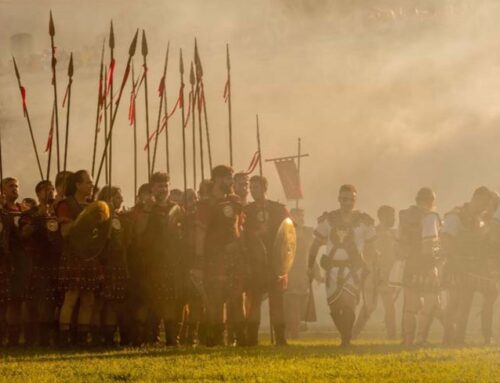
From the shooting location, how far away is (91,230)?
12938 mm

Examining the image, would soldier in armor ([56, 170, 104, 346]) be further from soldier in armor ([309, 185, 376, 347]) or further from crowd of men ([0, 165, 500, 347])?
soldier in armor ([309, 185, 376, 347])

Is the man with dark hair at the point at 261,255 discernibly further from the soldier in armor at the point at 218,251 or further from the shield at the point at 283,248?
the soldier in armor at the point at 218,251

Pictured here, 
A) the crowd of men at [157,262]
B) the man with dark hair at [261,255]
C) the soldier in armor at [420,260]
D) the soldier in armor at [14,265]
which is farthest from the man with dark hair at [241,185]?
the soldier in armor at [14,265]

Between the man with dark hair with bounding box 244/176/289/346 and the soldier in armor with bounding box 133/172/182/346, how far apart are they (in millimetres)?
936

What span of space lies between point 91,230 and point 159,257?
3.56 feet

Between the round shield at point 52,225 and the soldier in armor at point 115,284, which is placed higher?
the round shield at point 52,225

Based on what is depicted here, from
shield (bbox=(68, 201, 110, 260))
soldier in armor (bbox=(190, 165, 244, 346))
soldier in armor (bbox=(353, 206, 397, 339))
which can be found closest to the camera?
shield (bbox=(68, 201, 110, 260))

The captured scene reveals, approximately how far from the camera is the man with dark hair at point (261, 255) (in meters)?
13.9

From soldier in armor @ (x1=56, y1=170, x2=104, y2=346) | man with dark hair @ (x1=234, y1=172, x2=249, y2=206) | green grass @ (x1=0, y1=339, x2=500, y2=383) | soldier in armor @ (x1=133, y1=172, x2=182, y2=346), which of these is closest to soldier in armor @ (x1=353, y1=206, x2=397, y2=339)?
man with dark hair @ (x1=234, y1=172, x2=249, y2=206)

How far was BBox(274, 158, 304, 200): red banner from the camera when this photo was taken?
21.8 m

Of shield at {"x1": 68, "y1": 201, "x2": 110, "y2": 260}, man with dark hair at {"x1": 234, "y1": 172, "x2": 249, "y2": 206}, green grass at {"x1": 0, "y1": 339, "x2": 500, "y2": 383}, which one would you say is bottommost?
green grass at {"x1": 0, "y1": 339, "x2": 500, "y2": 383}

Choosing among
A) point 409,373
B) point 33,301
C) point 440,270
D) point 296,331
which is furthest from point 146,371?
point 296,331

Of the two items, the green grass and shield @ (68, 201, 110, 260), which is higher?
shield @ (68, 201, 110, 260)

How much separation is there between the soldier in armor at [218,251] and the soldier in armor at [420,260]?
280 centimetres
